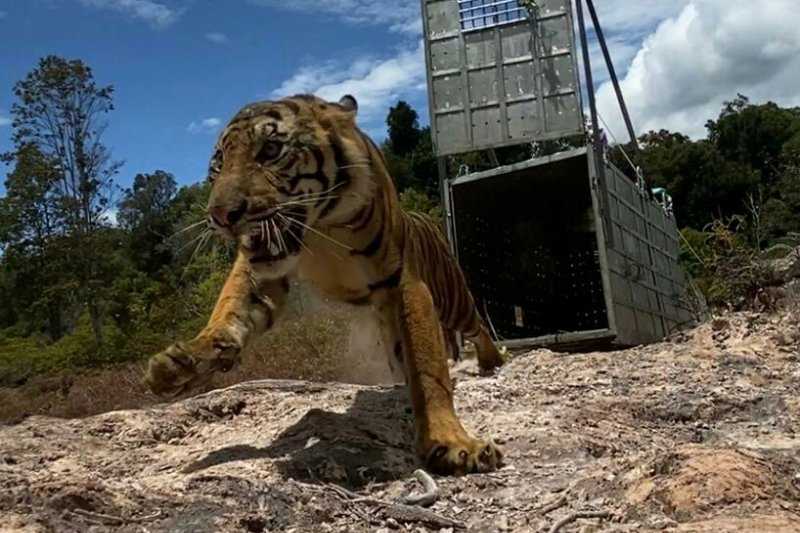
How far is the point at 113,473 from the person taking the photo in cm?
425

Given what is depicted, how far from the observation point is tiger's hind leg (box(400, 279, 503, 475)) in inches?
152

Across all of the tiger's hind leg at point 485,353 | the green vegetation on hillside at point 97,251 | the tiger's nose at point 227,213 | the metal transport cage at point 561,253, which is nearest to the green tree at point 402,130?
the green vegetation on hillside at point 97,251

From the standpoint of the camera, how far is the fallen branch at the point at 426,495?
11.3 ft

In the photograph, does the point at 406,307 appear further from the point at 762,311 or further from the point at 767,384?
the point at 762,311

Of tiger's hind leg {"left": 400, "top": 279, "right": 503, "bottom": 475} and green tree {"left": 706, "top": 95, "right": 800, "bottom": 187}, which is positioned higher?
green tree {"left": 706, "top": 95, "right": 800, "bottom": 187}

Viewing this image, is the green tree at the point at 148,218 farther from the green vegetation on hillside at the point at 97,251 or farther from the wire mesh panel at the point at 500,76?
the wire mesh panel at the point at 500,76

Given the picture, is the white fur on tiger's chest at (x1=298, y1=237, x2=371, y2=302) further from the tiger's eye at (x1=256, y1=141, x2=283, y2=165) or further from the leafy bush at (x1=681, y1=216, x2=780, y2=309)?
the leafy bush at (x1=681, y1=216, x2=780, y2=309)

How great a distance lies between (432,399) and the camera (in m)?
4.09

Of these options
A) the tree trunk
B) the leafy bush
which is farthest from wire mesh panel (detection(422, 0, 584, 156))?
the tree trunk

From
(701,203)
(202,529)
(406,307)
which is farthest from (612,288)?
(701,203)

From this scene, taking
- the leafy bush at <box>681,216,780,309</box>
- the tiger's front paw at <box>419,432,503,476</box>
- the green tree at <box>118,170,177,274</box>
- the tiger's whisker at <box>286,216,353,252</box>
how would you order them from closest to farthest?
the tiger's front paw at <box>419,432,503,476</box> → the tiger's whisker at <box>286,216,353,252</box> → the leafy bush at <box>681,216,780,309</box> → the green tree at <box>118,170,177,274</box>

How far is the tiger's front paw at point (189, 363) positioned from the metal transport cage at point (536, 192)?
6994 millimetres

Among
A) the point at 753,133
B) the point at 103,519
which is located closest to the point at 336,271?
the point at 103,519

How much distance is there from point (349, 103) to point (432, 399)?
156 cm
